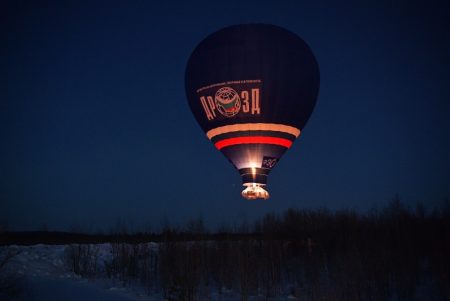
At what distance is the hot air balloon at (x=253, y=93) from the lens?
1962cm

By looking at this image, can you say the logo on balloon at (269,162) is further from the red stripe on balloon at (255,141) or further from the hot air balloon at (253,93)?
the red stripe on balloon at (255,141)

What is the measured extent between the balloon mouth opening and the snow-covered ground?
9243 millimetres

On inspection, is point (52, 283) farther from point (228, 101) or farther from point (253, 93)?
point (253, 93)

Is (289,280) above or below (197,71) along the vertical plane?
below

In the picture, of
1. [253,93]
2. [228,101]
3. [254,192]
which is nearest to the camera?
[253,93]

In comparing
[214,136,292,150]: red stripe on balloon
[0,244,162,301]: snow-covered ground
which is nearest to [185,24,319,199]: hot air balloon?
[214,136,292,150]: red stripe on balloon

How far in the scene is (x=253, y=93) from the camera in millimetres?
19516

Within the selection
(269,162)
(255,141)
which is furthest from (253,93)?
(269,162)

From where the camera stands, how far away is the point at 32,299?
8.77 metres

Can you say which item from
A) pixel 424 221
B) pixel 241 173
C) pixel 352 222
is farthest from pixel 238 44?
pixel 424 221

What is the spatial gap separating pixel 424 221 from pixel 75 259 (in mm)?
9402

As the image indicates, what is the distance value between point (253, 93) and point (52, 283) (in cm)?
1160

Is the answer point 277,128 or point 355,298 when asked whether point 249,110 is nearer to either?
point 277,128

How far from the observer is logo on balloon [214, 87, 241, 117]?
19656 mm
